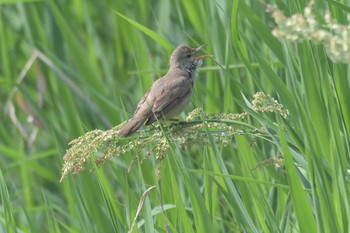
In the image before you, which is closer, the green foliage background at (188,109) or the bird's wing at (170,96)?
the green foliage background at (188,109)

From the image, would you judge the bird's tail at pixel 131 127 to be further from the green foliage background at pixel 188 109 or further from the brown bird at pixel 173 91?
the green foliage background at pixel 188 109

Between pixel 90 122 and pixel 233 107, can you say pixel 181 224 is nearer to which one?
pixel 233 107

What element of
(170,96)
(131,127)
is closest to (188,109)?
(170,96)

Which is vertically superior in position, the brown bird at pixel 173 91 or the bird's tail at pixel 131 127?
the brown bird at pixel 173 91

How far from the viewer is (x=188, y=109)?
4723 millimetres

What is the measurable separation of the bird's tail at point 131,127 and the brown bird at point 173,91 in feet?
0.15

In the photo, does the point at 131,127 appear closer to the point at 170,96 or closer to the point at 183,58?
the point at 170,96

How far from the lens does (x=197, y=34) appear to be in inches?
234

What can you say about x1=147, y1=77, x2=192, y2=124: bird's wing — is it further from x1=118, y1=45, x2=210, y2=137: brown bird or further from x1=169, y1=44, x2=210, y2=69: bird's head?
x1=169, y1=44, x2=210, y2=69: bird's head

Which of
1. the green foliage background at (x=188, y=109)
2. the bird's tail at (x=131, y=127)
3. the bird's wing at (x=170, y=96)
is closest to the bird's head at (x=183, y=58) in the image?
the green foliage background at (x=188, y=109)

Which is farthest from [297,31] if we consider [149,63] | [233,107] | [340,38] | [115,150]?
[149,63]

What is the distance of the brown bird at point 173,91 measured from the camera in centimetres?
442

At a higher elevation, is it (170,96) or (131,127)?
(170,96)

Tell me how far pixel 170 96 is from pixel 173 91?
6 cm
